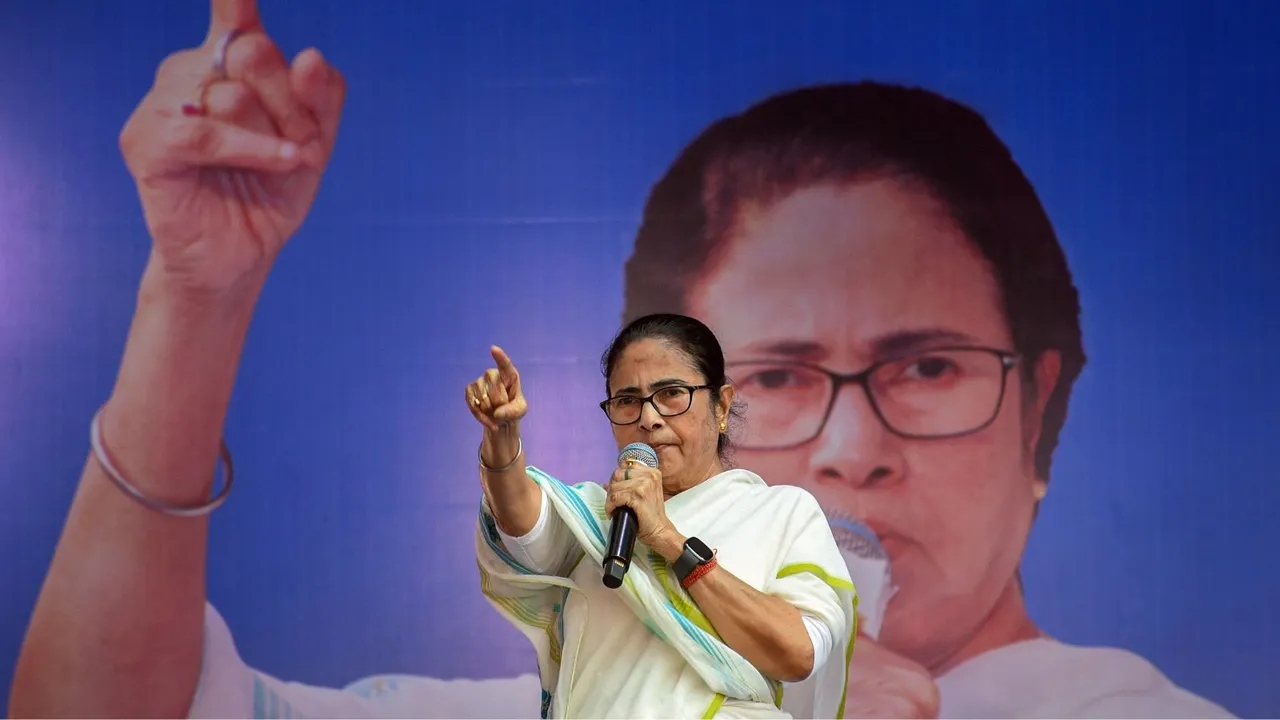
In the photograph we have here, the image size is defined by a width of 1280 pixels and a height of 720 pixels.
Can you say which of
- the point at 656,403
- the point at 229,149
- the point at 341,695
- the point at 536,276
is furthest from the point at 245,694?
the point at 656,403

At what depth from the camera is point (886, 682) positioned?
10.3ft

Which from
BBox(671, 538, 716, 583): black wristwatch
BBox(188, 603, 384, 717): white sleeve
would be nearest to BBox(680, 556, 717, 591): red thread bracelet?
BBox(671, 538, 716, 583): black wristwatch

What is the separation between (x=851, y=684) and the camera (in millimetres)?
3166

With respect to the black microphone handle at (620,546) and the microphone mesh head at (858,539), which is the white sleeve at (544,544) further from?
the microphone mesh head at (858,539)

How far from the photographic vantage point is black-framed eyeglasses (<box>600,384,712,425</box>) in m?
1.78

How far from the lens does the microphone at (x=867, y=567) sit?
316 cm

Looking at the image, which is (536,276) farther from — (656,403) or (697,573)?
(697,573)

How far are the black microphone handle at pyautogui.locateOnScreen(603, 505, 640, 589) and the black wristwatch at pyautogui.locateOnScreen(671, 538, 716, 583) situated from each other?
0.07 m

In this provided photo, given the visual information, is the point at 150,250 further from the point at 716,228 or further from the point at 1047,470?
the point at 1047,470

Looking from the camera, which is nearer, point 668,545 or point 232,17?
point 668,545

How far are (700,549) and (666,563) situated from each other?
0.07m

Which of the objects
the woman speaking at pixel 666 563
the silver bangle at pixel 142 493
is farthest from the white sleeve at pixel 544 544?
the silver bangle at pixel 142 493

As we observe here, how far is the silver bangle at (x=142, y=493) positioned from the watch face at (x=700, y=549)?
6.59ft

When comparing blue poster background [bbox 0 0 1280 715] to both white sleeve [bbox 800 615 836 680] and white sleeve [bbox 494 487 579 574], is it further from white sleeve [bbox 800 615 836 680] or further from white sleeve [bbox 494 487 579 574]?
white sleeve [bbox 800 615 836 680]
